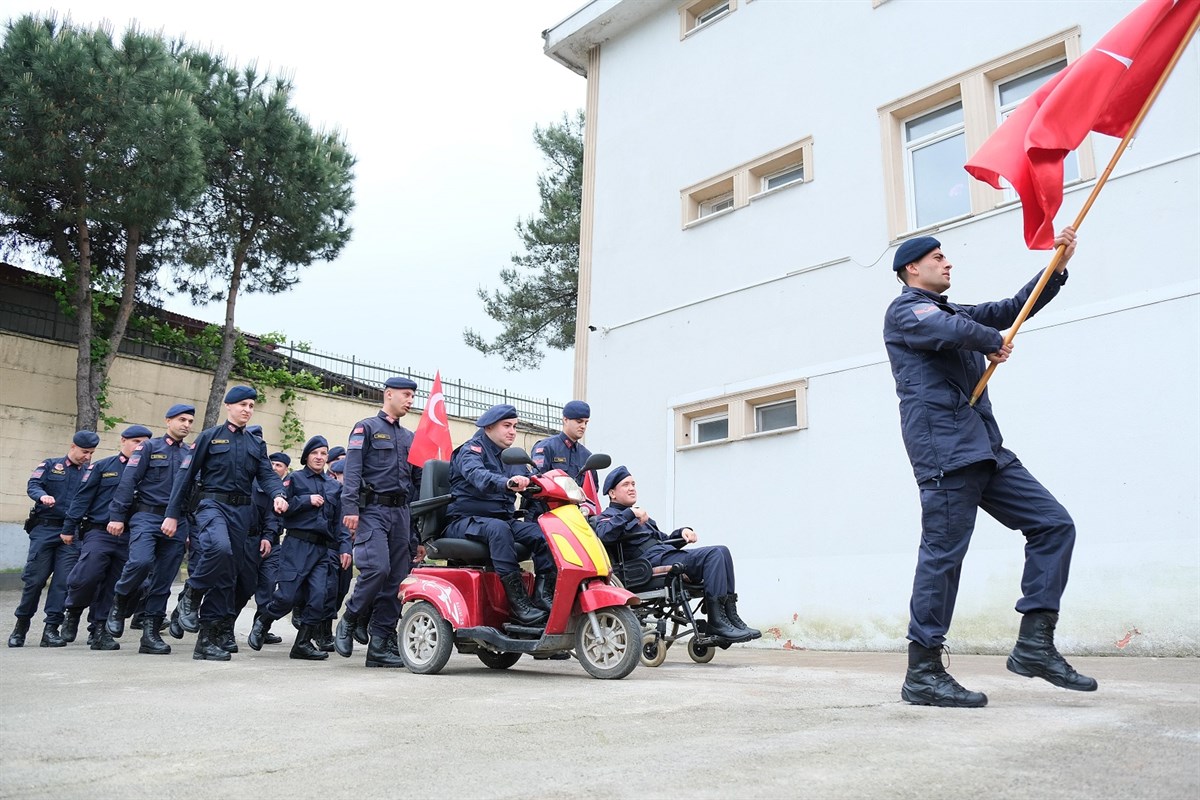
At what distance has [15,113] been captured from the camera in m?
16.8

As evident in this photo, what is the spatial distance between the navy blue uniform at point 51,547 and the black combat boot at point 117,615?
77 cm

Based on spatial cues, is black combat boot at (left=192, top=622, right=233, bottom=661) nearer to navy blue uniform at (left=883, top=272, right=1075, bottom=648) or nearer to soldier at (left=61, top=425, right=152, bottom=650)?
soldier at (left=61, top=425, right=152, bottom=650)

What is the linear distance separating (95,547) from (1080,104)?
8461mm

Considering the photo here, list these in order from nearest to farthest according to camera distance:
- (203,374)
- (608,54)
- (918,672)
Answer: (918,672)
(608,54)
(203,374)

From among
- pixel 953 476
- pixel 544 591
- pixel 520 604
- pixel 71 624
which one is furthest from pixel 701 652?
pixel 71 624

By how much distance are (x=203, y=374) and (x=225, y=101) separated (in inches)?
234

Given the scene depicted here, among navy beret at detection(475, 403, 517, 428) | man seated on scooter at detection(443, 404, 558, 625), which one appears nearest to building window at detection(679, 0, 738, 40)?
navy beret at detection(475, 403, 517, 428)

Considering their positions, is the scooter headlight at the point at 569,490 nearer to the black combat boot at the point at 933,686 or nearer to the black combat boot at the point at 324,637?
the black combat boot at the point at 933,686

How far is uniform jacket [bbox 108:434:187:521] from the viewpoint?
→ 8.27m

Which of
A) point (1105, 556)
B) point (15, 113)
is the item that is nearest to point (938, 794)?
point (1105, 556)

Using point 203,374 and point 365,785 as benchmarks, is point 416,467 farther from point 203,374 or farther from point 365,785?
point 203,374

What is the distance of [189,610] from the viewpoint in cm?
905

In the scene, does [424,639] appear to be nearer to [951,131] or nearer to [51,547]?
[51,547]

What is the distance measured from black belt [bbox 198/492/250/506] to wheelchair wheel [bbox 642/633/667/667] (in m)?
3.32
